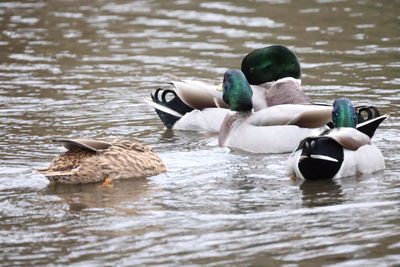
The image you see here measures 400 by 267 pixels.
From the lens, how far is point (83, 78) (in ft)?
47.7

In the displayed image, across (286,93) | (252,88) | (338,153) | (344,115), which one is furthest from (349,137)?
(252,88)

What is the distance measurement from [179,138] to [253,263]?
5182mm

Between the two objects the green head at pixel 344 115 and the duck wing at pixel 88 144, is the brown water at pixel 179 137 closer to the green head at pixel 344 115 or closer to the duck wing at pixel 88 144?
the duck wing at pixel 88 144

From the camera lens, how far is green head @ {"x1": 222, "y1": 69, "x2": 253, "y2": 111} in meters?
10.6

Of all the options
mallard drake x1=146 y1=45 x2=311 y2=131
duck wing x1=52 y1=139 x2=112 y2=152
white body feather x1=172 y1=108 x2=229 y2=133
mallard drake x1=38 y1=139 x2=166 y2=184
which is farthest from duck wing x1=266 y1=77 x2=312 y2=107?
duck wing x1=52 y1=139 x2=112 y2=152

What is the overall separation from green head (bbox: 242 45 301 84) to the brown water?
1.01 metres

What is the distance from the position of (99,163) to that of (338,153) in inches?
80.6

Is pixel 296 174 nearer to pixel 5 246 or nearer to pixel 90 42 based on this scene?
pixel 5 246

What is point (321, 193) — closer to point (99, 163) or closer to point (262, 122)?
point (99, 163)

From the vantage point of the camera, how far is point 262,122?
10.4 metres

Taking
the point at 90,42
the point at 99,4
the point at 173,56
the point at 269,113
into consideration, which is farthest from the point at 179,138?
the point at 99,4

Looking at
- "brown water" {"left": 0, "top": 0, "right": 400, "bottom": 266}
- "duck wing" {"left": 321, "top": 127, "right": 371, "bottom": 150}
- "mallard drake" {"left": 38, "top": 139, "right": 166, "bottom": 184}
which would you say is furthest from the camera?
"mallard drake" {"left": 38, "top": 139, "right": 166, "bottom": 184}

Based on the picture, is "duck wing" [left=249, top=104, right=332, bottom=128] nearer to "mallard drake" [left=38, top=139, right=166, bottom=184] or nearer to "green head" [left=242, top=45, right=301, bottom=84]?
"green head" [left=242, top=45, right=301, bottom=84]

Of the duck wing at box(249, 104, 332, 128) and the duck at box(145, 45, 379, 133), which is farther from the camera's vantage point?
the duck at box(145, 45, 379, 133)
